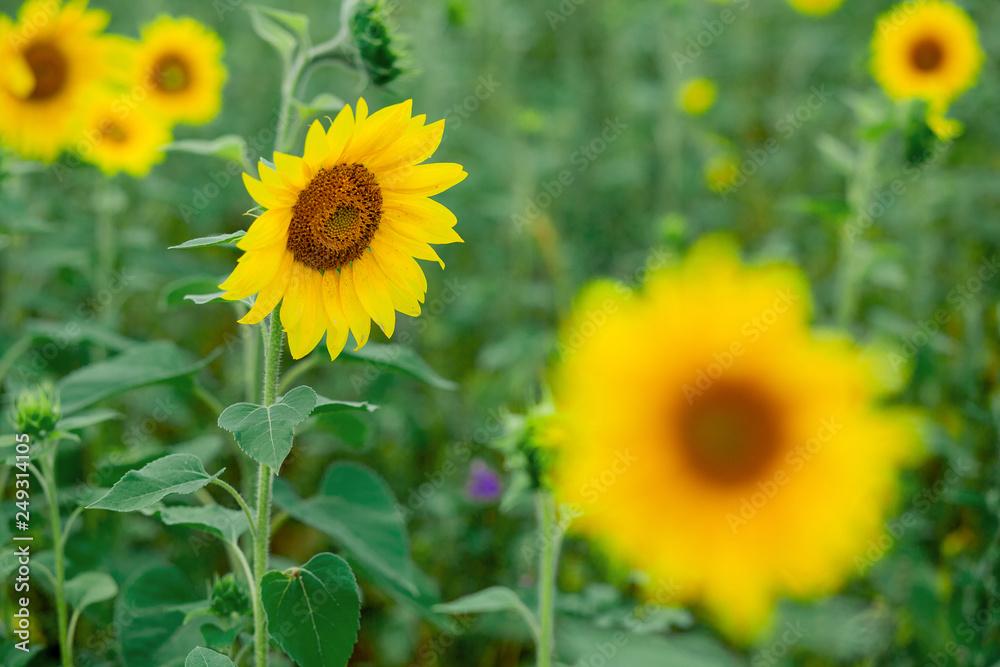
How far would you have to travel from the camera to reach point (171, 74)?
2584 mm

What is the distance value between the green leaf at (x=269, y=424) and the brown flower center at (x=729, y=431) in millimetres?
425

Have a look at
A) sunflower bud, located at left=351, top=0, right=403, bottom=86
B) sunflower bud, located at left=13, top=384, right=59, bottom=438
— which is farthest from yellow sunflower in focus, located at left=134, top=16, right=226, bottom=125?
sunflower bud, located at left=13, top=384, right=59, bottom=438

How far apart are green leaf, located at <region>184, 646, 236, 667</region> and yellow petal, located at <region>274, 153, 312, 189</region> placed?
581 mm

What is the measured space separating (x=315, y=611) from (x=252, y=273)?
42cm

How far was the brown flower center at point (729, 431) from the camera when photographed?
25.9 inches

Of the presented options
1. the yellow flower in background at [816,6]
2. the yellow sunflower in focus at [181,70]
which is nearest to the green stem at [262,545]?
the yellow sunflower in focus at [181,70]

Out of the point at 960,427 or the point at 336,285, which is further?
the point at 960,427

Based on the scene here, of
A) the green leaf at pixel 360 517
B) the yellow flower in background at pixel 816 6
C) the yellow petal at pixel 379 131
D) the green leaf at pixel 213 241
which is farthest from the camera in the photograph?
the yellow flower in background at pixel 816 6

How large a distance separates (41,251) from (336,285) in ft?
4.91

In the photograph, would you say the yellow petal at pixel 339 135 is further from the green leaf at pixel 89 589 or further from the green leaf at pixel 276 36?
the green leaf at pixel 89 589

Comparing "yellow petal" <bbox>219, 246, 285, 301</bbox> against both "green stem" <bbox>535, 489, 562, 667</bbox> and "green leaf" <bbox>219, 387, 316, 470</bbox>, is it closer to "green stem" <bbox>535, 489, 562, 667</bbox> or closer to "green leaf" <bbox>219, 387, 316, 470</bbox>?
"green leaf" <bbox>219, 387, 316, 470</bbox>

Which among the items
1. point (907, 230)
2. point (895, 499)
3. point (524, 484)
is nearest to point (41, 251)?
point (524, 484)

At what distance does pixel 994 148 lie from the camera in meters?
3.55

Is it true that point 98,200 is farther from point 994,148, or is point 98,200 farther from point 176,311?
point 994,148
